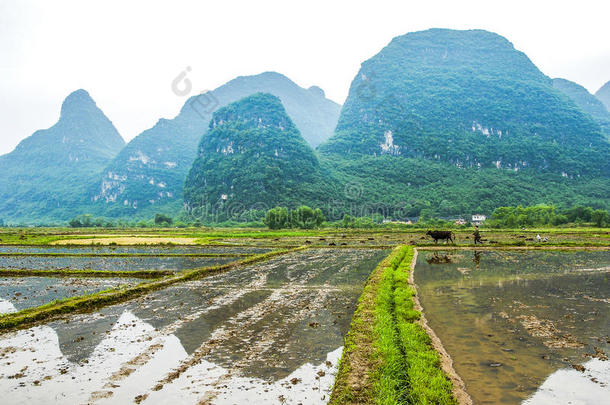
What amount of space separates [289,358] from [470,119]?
684 ft

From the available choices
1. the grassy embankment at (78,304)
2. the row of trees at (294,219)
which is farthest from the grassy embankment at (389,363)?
the row of trees at (294,219)

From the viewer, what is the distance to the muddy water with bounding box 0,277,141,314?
12.8m

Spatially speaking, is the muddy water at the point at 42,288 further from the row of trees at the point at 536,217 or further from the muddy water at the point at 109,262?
the row of trees at the point at 536,217

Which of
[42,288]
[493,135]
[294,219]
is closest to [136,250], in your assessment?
[42,288]

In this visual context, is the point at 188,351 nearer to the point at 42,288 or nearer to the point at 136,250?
the point at 42,288

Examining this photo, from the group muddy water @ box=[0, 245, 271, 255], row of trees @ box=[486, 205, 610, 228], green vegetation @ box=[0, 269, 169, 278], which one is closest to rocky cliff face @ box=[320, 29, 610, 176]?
row of trees @ box=[486, 205, 610, 228]

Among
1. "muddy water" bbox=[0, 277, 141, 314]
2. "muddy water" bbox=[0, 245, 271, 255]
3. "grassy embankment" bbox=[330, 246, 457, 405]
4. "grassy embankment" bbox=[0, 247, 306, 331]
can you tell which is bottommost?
"muddy water" bbox=[0, 245, 271, 255]

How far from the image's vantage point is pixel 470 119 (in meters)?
188

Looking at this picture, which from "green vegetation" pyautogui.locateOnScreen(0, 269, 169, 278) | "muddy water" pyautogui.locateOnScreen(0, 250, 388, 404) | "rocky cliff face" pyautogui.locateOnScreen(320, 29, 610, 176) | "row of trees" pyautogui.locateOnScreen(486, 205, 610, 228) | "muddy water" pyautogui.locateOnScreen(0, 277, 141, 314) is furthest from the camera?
"rocky cliff face" pyautogui.locateOnScreen(320, 29, 610, 176)

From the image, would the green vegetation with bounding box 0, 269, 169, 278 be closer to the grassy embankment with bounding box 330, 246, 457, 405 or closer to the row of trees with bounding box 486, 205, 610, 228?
the grassy embankment with bounding box 330, 246, 457, 405

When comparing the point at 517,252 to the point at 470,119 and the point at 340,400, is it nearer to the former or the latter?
the point at 340,400

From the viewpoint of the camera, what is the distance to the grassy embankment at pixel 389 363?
16.9 feet

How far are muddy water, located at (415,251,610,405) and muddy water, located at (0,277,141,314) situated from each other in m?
13.9

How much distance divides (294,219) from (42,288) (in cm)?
6972
